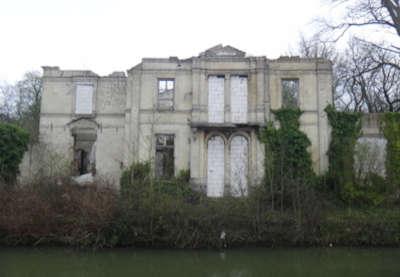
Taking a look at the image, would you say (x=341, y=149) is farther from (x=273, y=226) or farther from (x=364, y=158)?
(x=273, y=226)

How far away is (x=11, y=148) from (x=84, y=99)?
218 inches

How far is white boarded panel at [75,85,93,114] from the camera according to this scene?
2431 cm

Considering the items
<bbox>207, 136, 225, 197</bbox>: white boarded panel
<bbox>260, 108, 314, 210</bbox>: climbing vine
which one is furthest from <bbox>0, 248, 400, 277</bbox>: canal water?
<bbox>207, 136, 225, 197</bbox>: white boarded panel

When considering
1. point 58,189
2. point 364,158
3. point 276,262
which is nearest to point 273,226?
point 276,262

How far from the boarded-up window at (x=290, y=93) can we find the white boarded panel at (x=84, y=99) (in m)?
12.3

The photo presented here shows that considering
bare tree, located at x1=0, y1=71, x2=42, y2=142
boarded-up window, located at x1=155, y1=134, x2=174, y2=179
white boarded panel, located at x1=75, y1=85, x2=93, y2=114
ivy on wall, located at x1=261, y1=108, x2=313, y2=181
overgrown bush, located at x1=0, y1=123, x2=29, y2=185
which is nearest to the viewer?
overgrown bush, located at x1=0, y1=123, x2=29, y2=185

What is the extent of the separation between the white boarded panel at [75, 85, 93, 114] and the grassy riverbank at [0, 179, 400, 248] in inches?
362

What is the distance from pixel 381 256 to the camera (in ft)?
45.5

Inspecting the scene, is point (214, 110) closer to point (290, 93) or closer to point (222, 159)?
point (222, 159)

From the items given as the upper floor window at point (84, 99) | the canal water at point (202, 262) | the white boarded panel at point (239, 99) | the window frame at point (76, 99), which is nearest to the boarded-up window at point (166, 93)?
the white boarded panel at point (239, 99)

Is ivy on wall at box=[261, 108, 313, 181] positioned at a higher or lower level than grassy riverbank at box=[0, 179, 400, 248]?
higher

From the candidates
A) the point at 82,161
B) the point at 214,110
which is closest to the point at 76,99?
the point at 82,161

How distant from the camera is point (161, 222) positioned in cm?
1485

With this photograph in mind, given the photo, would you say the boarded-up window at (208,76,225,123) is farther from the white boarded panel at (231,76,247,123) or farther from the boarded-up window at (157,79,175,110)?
the boarded-up window at (157,79,175,110)
